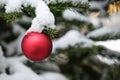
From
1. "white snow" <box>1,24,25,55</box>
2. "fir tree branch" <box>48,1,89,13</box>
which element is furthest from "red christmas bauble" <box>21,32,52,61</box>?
"white snow" <box>1,24,25,55</box>

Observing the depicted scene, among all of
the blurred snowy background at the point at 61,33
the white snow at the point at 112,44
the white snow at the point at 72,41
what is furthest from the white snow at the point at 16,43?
the white snow at the point at 112,44

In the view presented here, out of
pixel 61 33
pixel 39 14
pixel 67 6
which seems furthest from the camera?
pixel 61 33

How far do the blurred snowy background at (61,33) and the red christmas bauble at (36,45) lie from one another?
16 mm

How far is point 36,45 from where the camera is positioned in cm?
73

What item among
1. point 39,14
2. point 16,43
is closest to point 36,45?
point 39,14

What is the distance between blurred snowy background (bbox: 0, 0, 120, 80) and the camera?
781 millimetres

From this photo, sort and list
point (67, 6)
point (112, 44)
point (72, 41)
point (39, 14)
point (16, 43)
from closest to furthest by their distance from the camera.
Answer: point (39, 14) → point (67, 6) → point (112, 44) → point (72, 41) → point (16, 43)

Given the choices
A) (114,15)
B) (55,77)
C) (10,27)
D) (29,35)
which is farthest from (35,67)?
(29,35)

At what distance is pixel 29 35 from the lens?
0.74 m

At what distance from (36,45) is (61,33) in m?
1.44

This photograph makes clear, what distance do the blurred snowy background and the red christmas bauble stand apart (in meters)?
0.02

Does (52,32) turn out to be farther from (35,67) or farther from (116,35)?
(35,67)

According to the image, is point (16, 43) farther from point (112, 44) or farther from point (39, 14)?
point (39, 14)

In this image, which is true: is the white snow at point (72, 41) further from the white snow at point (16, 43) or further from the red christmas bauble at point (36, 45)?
the red christmas bauble at point (36, 45)
